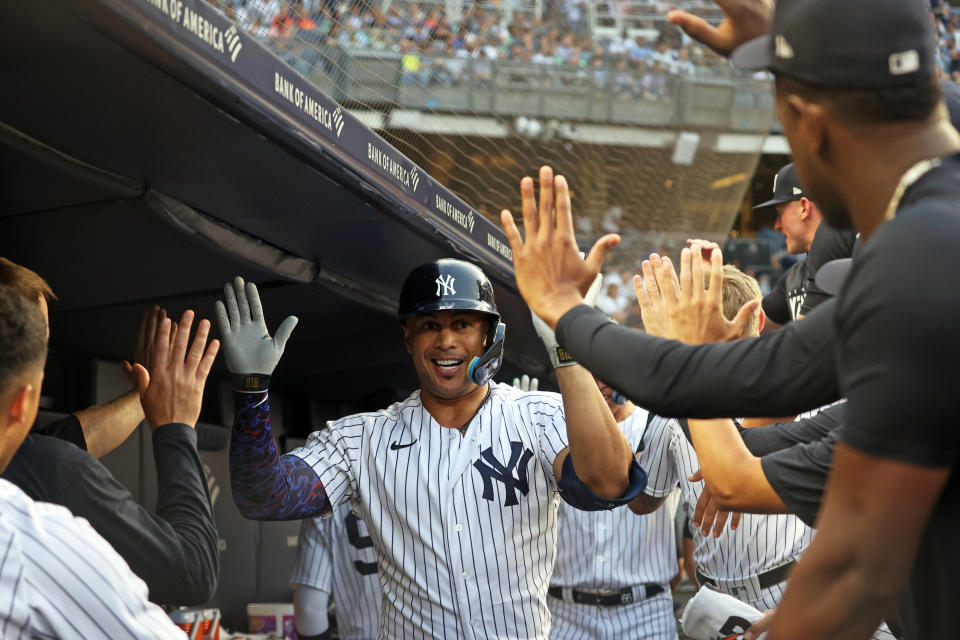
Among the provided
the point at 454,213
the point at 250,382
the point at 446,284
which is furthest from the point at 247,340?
the point at 454,213

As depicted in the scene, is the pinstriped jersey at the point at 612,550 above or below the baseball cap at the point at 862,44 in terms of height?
below

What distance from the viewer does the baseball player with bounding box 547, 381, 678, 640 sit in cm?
440

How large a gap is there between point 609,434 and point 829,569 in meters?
1.59

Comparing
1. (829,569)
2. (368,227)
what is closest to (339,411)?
(368,227)

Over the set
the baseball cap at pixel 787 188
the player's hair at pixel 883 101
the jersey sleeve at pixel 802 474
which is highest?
the baseball cap at pixel 787 188

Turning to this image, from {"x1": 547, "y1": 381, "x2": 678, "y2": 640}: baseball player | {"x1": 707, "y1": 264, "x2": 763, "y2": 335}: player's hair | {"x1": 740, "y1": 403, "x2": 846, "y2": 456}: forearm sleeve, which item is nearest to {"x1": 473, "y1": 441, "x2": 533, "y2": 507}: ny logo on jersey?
{"x1": 740, "y1": 403, "x2": 846, "y2": 456}: forearm sleeve

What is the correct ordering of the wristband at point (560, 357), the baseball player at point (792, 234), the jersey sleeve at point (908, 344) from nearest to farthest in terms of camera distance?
the jersey sleeve at point (908, 344) → the wristband at point (560, 357) → the baseball player at point (792, 234)

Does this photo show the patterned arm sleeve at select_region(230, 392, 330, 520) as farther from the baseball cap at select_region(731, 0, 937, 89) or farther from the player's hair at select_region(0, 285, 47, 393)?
the baseball cap at select_region(731, 0, 937, 89)

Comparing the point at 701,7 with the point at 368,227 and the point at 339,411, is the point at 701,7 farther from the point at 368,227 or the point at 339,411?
the point at 368,227

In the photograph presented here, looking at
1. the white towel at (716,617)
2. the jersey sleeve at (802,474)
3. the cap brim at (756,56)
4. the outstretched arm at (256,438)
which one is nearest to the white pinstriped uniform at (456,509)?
the outstretched arm at (256,438)

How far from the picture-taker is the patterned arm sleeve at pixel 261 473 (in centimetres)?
283

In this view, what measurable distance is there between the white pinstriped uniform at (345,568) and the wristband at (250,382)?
85.4 inches

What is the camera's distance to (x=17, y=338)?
5.18ft

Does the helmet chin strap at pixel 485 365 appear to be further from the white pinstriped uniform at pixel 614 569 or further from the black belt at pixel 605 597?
the black belt at pixel 605 597
